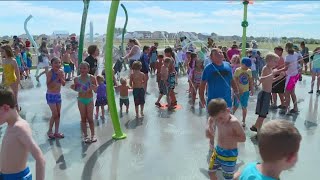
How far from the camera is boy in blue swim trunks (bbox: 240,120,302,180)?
1.91 metres

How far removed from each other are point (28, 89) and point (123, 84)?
18.6 ft

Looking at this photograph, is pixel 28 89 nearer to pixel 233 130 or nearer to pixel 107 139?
pixel 107 139

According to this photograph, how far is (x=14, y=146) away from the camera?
9.59 feet

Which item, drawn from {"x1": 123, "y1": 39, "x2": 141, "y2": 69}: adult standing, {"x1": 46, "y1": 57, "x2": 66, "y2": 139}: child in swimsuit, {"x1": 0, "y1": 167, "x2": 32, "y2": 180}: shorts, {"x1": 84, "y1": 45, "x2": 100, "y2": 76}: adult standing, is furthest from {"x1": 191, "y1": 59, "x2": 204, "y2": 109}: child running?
{"x1": 0, "y1": 167, "x2": 32, "y2": 180}: shorts

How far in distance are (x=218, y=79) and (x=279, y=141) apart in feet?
13.2

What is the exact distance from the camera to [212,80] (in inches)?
232

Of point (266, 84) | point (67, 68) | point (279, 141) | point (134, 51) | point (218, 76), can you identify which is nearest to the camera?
point (279, 141)

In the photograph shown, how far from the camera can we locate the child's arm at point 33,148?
278 centimetres

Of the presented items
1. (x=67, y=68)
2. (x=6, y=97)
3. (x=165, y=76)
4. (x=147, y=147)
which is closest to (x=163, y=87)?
(x=165, y=76)

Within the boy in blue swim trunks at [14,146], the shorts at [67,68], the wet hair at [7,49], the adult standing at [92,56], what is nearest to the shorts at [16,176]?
the boy in blue swim trunks at [14,146]

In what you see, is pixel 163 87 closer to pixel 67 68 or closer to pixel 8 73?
pixel 8 73

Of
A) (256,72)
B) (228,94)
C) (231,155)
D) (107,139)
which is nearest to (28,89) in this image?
(107,139)

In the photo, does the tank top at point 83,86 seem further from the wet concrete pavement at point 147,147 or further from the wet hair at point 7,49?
the wet hair at point 7,49

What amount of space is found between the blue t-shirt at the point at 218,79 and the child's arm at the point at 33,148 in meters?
3.59
